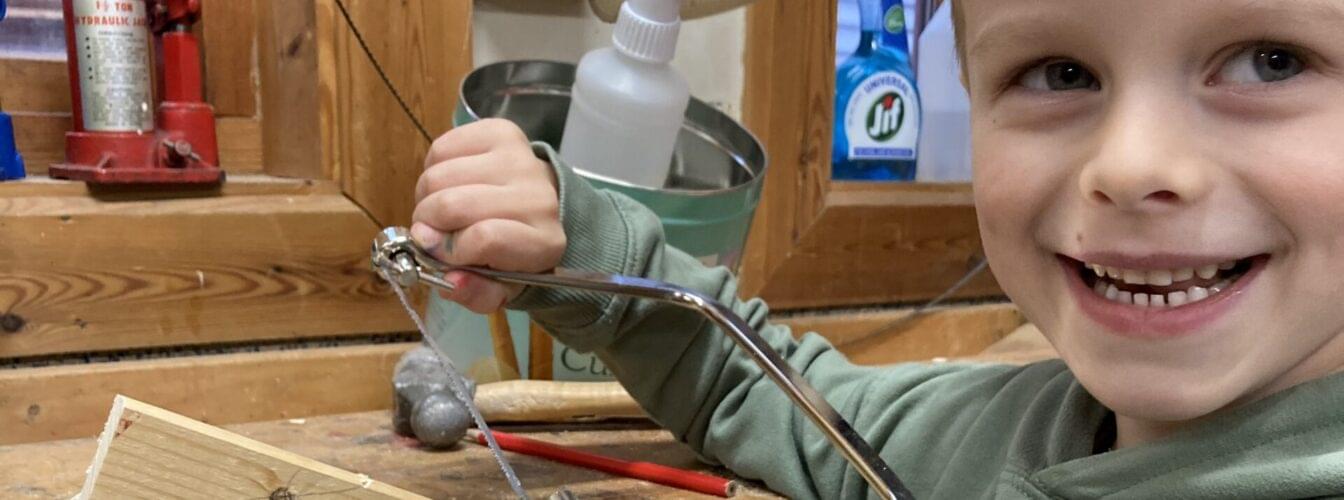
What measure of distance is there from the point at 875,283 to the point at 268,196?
564mm

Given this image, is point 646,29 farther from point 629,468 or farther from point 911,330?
point 911,330

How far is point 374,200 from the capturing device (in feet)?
2.63

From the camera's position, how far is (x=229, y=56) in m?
0.82

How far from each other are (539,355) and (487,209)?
20 cm

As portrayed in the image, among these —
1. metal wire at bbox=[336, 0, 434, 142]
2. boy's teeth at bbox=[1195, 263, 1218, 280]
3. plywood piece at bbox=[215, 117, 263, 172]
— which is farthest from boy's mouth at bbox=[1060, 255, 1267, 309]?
plywood piece at bbox=[215, 117, 263, 172]

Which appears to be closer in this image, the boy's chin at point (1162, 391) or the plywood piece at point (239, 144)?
the boy's chin at point (1162, 391)

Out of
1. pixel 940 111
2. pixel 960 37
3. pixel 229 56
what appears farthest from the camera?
pixel 940 111

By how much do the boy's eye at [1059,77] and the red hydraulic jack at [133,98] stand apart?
579 mm

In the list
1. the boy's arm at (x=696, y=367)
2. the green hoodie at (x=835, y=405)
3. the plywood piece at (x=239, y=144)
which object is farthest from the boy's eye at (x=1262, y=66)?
the plywood piece at (x=239, y=144)

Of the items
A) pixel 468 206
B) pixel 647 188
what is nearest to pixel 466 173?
pixel 468 206

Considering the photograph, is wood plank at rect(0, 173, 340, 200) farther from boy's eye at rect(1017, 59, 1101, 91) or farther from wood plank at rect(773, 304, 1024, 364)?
boy's eye at rect(1017, 59, 1101, 91)

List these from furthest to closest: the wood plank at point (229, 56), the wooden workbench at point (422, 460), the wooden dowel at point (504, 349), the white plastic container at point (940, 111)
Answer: the white plastic container at point (940, 111), the wood plank at point (229, 56), the wooden dowel at point (504, 349), the wooden workbench at point (422, 460)

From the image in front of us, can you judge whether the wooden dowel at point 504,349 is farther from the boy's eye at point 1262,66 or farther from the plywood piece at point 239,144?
the boy's eye at point 1262,66

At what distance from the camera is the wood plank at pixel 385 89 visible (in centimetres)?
78
